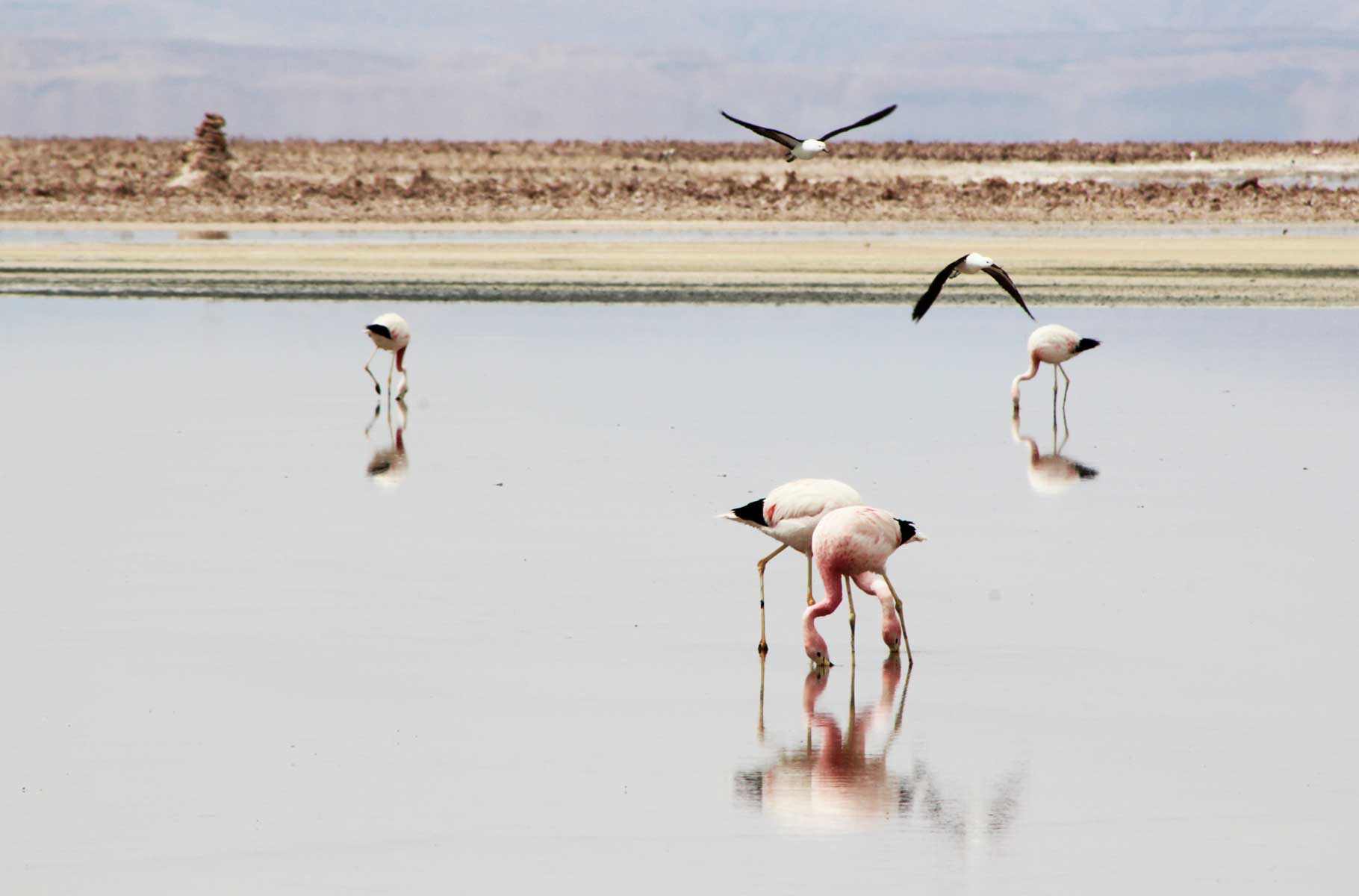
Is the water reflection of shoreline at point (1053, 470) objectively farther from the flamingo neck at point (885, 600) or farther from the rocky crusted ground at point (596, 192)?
the rocky crusted ground at point (596, 192)

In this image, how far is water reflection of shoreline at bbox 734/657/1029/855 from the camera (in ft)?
21.2

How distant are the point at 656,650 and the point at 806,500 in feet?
3.01

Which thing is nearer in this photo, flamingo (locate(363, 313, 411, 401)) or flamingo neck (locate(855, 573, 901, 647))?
flamingo neck (locate(855, 573, 901, 647))

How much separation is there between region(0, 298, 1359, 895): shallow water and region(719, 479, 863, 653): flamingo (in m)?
0.47

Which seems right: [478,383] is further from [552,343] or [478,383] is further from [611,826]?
[611,826]

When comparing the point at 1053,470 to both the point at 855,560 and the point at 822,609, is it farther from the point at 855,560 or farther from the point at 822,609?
the point at 822,609

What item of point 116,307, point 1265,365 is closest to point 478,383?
point 1265,365

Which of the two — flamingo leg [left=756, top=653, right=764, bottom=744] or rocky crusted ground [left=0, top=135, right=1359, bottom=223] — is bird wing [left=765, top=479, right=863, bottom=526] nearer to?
flamingo leg [left=756, top=653, right=764, bottom=744]

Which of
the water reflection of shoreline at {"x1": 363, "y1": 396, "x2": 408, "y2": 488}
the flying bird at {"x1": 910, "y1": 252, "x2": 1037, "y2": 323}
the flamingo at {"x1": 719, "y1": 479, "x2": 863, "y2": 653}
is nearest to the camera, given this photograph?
the flamingo at {"x1": 719, "y1": 479, "x2": 863, "y2": 653}

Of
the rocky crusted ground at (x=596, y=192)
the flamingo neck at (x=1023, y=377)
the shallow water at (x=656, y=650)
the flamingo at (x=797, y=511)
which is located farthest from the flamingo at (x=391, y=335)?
the rocky crusted ground at (x=596, y=192)

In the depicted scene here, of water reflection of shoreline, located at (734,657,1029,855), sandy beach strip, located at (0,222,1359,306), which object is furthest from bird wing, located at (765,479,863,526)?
sandy beach strip, located at (0,222,1359,306)

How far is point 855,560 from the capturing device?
27.5 ft

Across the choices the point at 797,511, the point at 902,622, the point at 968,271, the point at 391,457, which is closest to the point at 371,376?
the point at 391,457

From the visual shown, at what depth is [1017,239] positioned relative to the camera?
140 feet
